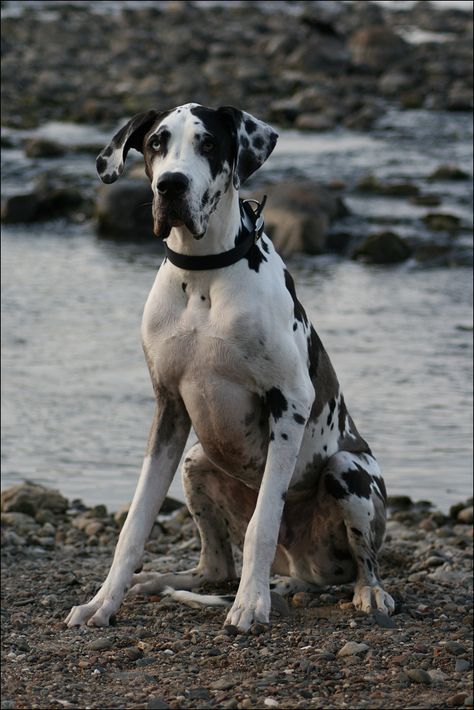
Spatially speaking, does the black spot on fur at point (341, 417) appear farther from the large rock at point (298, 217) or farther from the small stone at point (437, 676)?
the large rock at point (298, 217)

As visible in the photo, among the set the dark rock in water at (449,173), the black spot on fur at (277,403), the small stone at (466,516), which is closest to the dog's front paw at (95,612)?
the black spot on fur at (277,403)

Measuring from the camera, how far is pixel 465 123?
102 ft

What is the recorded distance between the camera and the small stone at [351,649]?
613cm

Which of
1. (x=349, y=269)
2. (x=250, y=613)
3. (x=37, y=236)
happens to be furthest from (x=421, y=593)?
(x=37, y=236)

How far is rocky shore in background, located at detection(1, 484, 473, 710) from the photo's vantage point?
5.54 m

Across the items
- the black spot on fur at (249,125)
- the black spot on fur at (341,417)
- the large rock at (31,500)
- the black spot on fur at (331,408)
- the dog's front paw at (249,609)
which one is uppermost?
the black spot on fur at (249,125)

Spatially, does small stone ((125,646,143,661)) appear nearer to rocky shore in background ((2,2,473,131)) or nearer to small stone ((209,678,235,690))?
small stone ((209,678,235,690))

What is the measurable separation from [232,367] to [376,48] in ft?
118

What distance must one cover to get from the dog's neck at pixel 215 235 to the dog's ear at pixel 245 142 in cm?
10

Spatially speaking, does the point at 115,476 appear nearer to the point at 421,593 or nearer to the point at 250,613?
the point at 421,593

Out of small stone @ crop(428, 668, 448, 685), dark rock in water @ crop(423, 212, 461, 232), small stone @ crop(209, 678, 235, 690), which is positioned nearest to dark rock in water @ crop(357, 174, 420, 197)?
dark rock in water @ crop(423, 212, 461, 232)

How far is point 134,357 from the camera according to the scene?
13.4 meters

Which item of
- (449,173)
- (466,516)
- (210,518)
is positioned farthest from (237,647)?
(449,173)

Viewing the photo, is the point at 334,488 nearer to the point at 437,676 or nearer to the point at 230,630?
the point at 230,630
